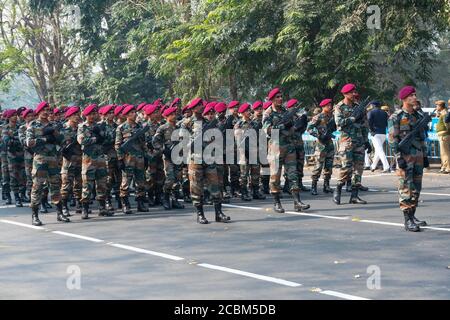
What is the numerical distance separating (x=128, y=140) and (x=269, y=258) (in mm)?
5463

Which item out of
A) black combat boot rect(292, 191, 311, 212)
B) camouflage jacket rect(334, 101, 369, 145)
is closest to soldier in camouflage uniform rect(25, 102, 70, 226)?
black combat boot rect(292, 191, 311, 212)

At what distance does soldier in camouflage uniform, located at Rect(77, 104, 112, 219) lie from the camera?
529 inches

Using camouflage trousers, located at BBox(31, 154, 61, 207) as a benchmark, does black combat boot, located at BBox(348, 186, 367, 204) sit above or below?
below

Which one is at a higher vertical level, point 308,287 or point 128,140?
point 128,140

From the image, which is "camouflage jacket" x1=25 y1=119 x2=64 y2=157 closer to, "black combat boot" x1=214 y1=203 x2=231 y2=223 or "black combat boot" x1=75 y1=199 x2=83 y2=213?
"black combat boot" x1=75 y1=199 x2=83 y2=213

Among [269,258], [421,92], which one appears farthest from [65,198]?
[421,92]

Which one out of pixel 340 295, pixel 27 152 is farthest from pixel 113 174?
pixel 340 295

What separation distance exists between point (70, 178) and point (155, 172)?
5.82 ft

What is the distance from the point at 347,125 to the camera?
1359 cm

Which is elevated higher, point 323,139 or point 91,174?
point 323,139

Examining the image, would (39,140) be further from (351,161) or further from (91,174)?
(351,161)

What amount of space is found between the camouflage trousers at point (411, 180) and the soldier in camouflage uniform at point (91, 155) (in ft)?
17.1

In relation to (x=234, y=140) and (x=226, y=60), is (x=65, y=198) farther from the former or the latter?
(x=226, y=60)
